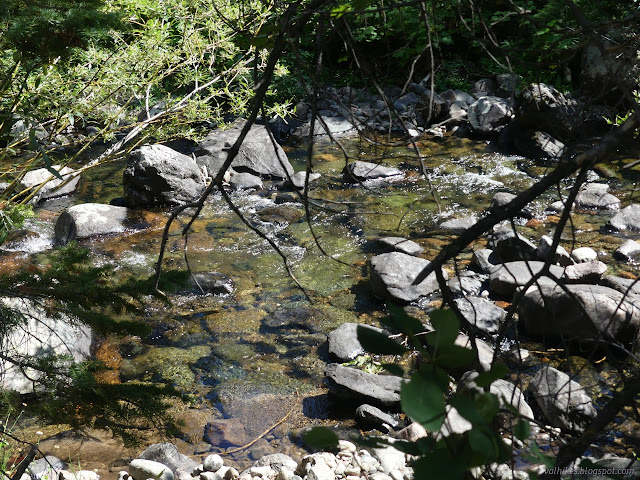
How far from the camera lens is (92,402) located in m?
2.32

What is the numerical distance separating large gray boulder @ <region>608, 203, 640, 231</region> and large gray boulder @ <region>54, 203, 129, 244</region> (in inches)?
243

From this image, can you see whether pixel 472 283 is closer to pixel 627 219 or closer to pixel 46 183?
pixel 627 219

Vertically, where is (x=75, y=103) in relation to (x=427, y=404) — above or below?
below

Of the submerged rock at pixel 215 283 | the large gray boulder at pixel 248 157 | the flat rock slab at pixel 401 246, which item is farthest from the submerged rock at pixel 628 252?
the large gray boulder at pixel 248 157

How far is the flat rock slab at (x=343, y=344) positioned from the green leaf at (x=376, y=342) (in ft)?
13.5

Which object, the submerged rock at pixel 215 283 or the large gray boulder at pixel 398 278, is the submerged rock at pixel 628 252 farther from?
the submerged rock at pixel 215 283

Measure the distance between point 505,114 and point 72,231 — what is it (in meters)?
7.81

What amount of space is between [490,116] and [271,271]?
20.9ft

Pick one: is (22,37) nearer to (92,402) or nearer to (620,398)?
(92,402)

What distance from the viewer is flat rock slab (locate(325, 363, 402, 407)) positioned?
14.2ft

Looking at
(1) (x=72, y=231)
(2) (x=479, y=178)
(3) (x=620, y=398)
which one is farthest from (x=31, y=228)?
(3) (x=620, y=398)

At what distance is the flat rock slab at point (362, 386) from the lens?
14.2ft

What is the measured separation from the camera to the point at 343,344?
4.96 meters

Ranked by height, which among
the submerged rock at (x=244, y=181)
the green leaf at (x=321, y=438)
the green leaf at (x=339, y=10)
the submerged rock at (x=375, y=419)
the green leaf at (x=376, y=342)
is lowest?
the submerged rock at (x=244, y=181)
